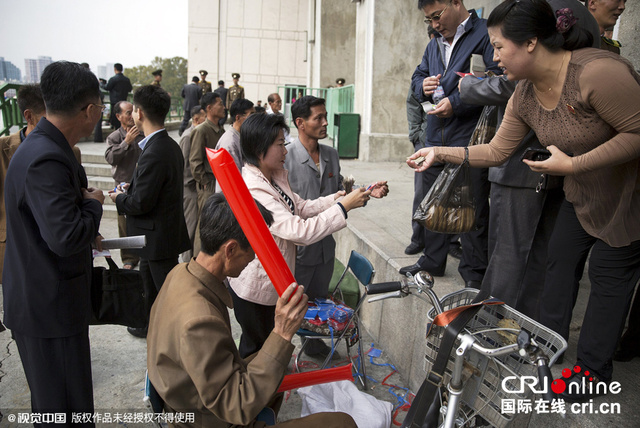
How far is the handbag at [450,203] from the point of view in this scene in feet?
8.11

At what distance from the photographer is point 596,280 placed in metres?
2.21

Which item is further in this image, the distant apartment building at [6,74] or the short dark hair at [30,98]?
the distant apartment building at [6,74]

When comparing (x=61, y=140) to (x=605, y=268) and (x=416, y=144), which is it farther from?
(x=416, y=144)

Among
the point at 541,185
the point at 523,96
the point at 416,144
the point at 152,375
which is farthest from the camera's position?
the point at 416,144

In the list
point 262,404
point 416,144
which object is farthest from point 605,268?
point 416,144

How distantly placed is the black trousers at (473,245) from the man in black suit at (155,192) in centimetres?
197

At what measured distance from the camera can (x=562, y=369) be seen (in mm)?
2453

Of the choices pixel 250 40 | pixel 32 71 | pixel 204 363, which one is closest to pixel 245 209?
pixel 204 363

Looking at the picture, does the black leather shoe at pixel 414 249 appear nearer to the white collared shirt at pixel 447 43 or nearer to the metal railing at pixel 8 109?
the white collared shirt at pixel 447 43

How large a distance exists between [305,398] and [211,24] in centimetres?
2659

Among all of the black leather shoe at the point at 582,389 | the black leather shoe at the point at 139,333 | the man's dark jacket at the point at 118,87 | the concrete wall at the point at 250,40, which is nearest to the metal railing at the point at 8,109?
the man's dark jacket at the point at 118,87

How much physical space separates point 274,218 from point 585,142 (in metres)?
1.60

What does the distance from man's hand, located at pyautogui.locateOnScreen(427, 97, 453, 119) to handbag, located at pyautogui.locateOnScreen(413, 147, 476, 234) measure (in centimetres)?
86

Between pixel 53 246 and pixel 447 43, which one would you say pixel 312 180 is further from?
pixel 53 246
